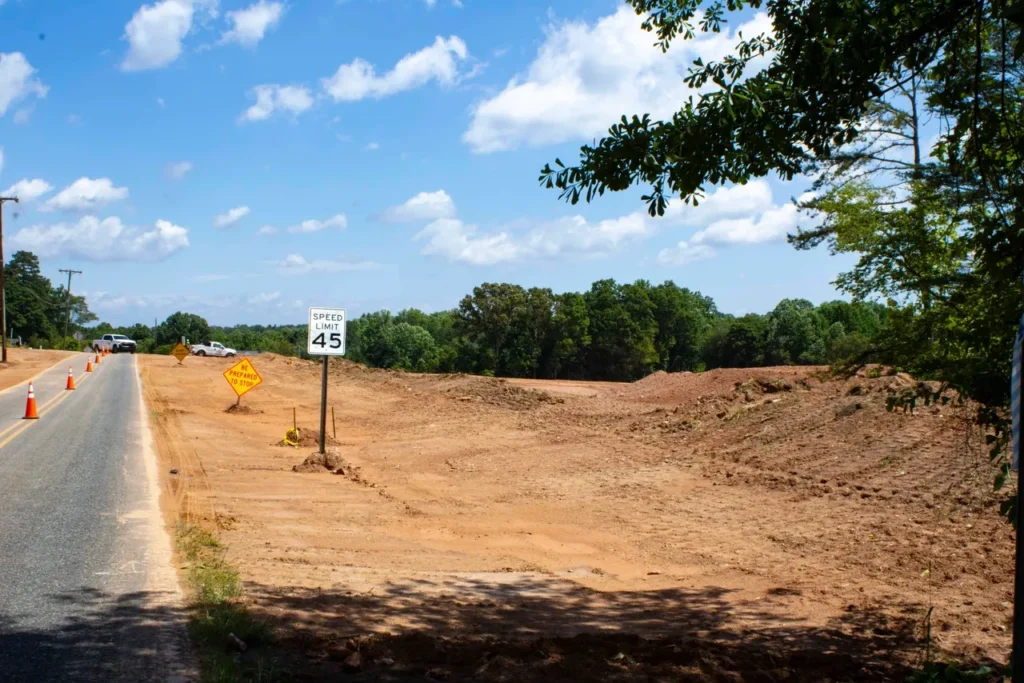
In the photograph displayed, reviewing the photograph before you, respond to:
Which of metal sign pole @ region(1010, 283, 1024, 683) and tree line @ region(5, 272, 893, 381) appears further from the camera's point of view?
tree line @ region(5, 272, 893, 381)

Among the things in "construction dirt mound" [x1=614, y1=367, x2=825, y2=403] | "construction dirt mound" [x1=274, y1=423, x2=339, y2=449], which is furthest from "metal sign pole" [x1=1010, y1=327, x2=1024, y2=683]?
"construction dirt mound" [x1=614, y1=367, x2=825, y2=403]

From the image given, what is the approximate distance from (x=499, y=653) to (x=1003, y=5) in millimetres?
5597

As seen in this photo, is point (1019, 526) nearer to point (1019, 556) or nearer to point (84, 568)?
point (1019, 556)

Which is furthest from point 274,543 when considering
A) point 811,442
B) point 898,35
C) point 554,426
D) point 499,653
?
point 554,426

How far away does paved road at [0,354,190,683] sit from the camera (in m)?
5.57

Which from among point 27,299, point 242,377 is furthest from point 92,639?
point 27,299

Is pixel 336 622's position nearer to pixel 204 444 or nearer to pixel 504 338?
pixel 204 444

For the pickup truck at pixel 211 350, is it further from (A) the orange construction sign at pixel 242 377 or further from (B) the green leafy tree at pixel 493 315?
(A) the orange construction sign at pixel 242 377

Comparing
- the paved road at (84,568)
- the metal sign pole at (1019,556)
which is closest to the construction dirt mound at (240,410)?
the paved road at (84,568)

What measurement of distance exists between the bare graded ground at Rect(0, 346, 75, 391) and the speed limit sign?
28361 millimetres

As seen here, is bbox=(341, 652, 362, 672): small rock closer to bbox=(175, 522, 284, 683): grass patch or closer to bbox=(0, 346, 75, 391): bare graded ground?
bbox=(175, 522, 284, 683): grass patch

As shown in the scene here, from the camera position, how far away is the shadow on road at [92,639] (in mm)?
5316

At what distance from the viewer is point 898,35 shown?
666 centimetres

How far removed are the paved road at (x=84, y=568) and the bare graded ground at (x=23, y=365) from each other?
95.3ft
